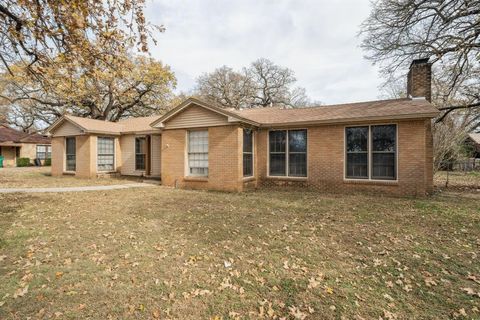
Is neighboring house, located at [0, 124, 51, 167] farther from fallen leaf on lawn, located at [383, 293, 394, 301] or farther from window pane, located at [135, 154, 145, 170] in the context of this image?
fallen leaf on lawn, located at [383, 293, 394, 301]

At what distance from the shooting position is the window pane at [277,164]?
1259 centimetres

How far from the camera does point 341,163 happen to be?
11.2 metres

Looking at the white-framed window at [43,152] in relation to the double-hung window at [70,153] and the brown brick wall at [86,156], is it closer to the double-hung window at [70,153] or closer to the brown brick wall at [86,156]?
the double-hung window at [70,153]

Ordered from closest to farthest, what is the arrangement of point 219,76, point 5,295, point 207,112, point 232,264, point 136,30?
point 5,295 < point 232,264 < point 136,30 < point 207,112 < point 219,76

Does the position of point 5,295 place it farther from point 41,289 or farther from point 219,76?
point 219,76

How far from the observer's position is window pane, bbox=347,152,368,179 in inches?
432

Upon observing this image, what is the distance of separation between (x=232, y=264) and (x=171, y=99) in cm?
2989

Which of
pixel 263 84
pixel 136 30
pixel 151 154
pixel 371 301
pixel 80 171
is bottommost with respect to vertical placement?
pixel 371 301

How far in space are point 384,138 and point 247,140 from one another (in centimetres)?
595

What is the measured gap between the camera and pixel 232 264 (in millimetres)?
4387

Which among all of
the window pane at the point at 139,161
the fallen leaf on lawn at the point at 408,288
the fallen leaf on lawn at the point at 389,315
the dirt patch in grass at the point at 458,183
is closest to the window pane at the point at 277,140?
the dirt patch in grass at the point at 458,183

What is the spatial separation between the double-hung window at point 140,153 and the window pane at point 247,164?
304 inches

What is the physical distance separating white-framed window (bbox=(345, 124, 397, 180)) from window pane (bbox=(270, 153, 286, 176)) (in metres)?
2.89

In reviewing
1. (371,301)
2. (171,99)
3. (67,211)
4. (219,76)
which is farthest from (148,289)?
(219,76)
